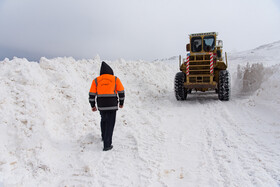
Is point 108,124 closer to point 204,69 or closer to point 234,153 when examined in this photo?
point 234,153

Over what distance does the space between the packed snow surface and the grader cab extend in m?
1.96

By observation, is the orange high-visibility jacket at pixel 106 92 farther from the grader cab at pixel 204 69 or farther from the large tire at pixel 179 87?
the large tire at pixel 179 87

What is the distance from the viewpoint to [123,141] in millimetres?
4793

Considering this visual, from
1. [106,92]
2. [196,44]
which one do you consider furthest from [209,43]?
[106,92]

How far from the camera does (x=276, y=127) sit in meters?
5.19

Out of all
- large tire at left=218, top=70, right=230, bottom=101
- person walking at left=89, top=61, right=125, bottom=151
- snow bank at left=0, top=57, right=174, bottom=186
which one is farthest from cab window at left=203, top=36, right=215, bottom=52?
person walking at left=89, top=61, right=125, bottom=151

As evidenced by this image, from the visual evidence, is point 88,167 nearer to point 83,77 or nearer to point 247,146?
point 247,146

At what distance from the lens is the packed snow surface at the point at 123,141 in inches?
128

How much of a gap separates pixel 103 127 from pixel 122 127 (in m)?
1.22

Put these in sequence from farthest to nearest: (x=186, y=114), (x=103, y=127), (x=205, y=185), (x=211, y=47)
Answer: (x=211, y=47) → (x=186, y=114) → (x=103, y=127) → (x=205, y=185)

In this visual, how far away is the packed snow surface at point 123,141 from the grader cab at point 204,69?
1.96m

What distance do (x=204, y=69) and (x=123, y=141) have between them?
6.11 m

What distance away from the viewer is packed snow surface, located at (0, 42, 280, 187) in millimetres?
3244

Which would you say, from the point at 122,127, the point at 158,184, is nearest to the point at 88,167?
the point at 158,184
